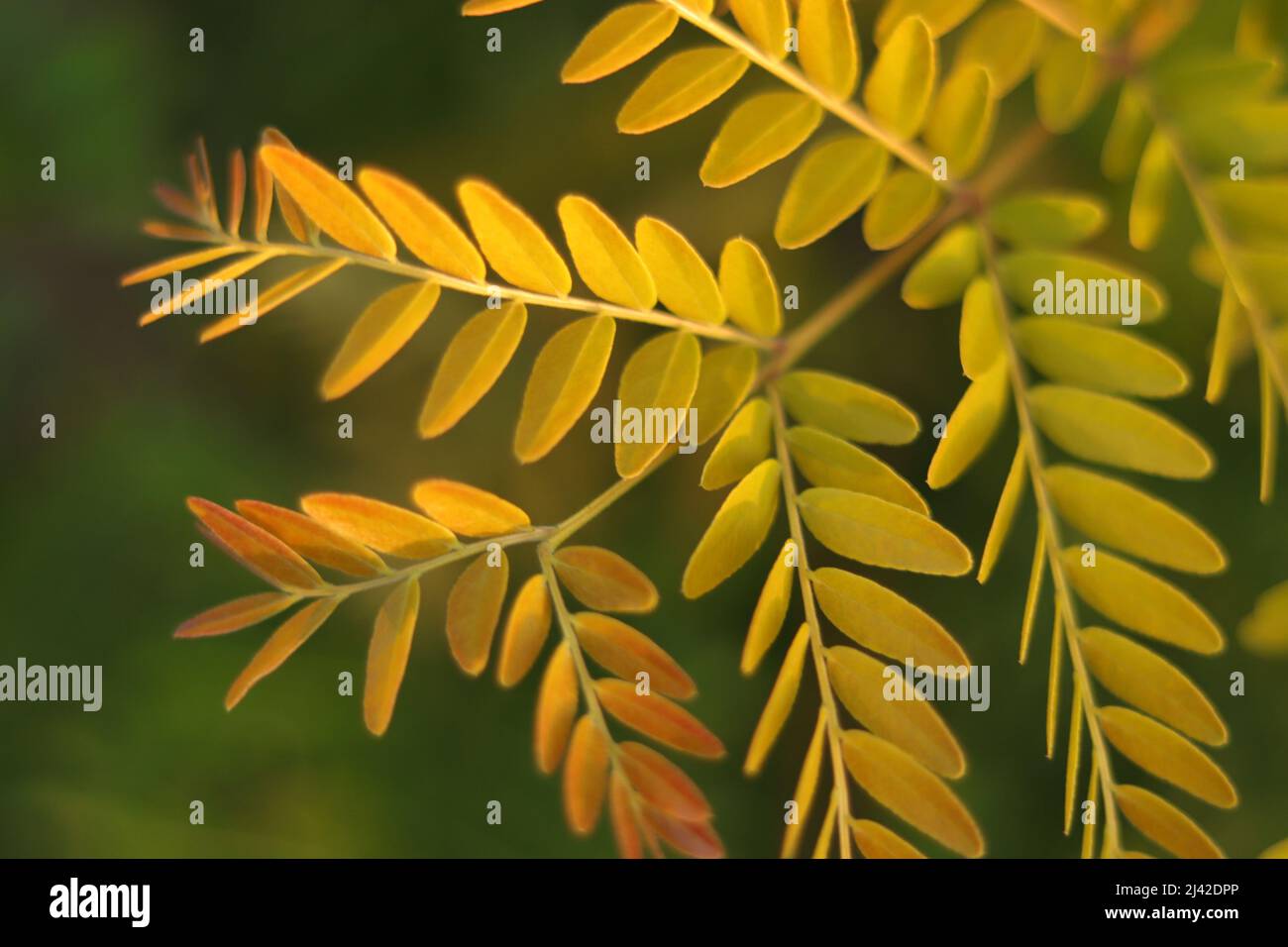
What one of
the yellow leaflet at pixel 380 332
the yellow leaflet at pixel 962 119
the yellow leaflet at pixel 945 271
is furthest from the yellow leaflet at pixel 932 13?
the yellow leaflet at pixel 380 332

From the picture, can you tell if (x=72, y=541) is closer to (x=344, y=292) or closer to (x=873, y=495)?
(x=344, y=292)

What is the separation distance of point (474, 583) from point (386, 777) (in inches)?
38.1

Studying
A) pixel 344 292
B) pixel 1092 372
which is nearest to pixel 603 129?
pixel 344 292

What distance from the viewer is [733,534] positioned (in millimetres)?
705

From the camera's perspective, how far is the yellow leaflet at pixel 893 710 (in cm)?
69

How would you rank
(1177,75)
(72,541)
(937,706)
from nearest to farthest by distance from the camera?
(1177,75)
(937,706)
(72,541)

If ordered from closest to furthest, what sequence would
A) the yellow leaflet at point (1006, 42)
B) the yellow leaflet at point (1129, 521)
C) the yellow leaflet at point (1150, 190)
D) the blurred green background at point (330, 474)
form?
1. the yellow leaflet at point (1129, 521)
2. the yellow leaflet at point (1150, 190)
3. the yellow leaflet at point (1006, 42)
4. the blurred green background at point (330, 474)

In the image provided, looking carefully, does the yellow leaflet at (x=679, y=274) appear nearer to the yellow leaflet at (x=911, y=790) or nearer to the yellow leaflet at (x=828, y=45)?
the yellow leaflet at (x=828, y=45)

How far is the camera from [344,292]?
5.15ft

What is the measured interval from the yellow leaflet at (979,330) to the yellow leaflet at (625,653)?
27 cm

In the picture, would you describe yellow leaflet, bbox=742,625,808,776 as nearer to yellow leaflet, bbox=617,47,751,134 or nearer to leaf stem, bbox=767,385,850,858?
leaf stem, bbox=767,385,850,858

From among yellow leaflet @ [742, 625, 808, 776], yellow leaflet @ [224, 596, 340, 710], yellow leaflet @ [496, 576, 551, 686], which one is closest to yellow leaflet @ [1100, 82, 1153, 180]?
yellow leaflet @ [742, 625, 808, 776]

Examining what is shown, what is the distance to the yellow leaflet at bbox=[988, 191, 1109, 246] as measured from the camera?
0.74m

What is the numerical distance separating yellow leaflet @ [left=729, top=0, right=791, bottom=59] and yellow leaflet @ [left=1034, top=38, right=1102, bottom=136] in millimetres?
257
